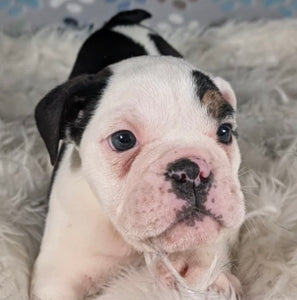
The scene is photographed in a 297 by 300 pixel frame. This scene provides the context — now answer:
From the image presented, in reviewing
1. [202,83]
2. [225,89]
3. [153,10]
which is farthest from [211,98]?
[153,10]

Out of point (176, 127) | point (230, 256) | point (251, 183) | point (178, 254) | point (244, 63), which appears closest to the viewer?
point (176, 127)

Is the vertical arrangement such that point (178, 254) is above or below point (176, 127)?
below

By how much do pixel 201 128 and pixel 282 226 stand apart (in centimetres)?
38

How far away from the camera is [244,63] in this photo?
2506 mm

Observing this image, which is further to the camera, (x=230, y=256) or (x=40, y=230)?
(x=40, y=230)

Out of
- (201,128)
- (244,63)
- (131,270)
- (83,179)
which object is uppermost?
(201,128)

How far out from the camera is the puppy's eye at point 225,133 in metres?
1.35

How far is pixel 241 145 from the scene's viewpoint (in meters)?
1.85

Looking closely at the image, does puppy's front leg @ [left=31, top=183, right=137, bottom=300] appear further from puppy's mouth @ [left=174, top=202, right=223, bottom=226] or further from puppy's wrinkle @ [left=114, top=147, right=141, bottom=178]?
puppy's mouth @ [left=174, top=202, right=223, bottom=226]

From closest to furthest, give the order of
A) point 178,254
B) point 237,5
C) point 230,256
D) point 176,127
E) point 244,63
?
point 176,127, point 178,254, point 230,256, point 244,63, point 237,5

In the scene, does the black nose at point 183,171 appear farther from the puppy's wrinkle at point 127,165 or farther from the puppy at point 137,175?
the puppy's wrinkle at point 127,165

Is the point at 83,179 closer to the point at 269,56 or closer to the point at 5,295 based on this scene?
the point at 5,295

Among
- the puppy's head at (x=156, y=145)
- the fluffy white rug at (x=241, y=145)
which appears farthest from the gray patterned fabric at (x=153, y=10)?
the puppy's head at (x=156, y=145)

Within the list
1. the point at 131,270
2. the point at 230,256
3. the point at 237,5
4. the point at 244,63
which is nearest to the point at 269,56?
the point at 244,63
